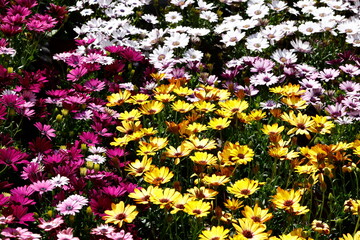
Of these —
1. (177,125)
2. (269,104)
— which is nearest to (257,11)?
(269,104)

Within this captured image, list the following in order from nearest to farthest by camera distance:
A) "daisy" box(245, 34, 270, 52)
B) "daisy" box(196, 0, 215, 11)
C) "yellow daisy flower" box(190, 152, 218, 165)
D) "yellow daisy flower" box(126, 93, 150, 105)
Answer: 1. "yellow daisy flower" box(190, 152, 218, 165)
2. "yellow daisy flower" box(126, 93, 150, 105)
3. "daisy" box(245, 34, 270, 52)
4. "daisy" box(196, 0, 215, 11)

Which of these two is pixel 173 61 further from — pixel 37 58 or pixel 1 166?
pixel 1 166

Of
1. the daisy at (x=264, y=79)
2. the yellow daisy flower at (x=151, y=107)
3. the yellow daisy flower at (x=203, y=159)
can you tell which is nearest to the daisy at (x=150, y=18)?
the daisy at (x=264, y=79)

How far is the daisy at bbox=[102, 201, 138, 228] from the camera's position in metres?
2.36

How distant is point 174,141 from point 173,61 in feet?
2.90

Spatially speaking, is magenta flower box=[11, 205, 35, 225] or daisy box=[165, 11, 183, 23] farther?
daisy box=[165, 11, 183, 23]

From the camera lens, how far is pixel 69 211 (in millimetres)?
2414

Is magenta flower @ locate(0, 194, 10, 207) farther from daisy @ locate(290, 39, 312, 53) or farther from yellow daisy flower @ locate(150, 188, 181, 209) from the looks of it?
daisy @ locate(290, 39, 312, 53)

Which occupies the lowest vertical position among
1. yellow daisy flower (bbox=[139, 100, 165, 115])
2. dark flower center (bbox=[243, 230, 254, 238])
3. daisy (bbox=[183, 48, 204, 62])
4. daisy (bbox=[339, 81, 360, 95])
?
daisy (bbox=[339, 81, 360, 95])

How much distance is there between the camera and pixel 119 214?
2416mm

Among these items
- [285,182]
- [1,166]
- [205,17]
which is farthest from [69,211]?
[205,17]

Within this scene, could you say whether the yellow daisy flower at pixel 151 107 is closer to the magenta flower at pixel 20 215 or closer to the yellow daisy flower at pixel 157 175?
the yellow daisy flower at pixel 157 175

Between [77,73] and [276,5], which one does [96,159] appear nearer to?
[77,73]

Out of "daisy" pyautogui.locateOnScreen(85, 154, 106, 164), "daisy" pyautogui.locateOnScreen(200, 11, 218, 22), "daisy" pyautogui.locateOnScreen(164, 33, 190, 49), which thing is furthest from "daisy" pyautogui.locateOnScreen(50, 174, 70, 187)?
"daisy" pyautogui.locateOnScreen(200, 11, 218, 22)
